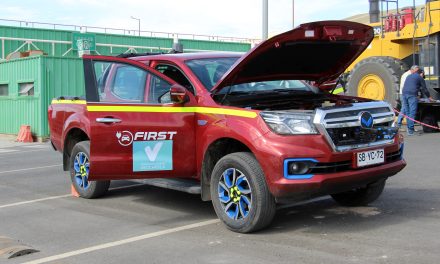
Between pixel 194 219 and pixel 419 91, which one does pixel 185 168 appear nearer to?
pixel 194 219

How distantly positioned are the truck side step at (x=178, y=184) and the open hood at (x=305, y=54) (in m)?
1.07

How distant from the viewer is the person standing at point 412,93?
43.0 feet

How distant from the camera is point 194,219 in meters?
6.11

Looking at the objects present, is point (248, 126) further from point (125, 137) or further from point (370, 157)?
point (125, 137)

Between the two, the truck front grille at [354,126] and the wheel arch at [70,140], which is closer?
the truck front grille at [354,126]

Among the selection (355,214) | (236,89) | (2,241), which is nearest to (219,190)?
(236,89)

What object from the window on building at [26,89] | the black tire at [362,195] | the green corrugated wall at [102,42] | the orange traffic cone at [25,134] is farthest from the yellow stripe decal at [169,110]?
the green corrugated wall at [102,42]

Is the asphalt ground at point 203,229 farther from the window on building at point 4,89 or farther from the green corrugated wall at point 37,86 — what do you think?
the window on building at point 4,89

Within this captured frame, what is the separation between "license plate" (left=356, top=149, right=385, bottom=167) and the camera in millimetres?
5238

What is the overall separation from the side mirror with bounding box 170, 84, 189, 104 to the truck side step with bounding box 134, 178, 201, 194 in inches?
36.6

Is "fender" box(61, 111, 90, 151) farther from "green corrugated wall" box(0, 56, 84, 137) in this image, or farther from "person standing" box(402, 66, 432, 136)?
"green corrugated wall" box(0, 56, 84, 137)

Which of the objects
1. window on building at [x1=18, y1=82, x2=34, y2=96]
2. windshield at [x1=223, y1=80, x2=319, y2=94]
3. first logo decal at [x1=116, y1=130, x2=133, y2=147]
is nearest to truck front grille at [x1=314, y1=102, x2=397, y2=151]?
windshield at [x1=223, y1=80, x2=319, y2=94]

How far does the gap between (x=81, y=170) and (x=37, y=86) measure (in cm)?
1305

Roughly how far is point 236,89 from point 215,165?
99cm
